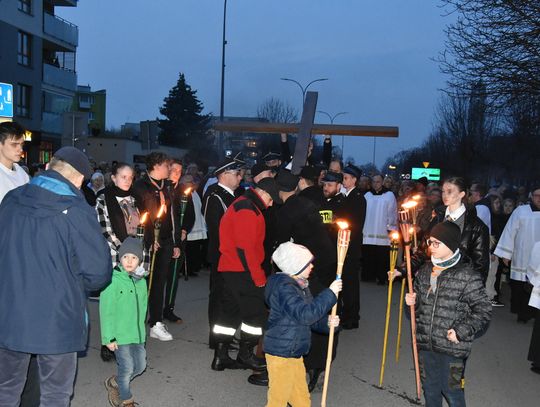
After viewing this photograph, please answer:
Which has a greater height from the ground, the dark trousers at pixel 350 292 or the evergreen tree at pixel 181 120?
the evergreen tree at pixel 181 120

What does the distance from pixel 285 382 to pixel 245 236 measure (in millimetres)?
1636

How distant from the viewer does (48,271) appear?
13.0 feet

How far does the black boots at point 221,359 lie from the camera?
6547mm

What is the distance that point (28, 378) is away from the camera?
4.89 m

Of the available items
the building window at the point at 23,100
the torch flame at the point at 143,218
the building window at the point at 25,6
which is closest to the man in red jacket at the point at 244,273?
the torch flame at the point at 143,218

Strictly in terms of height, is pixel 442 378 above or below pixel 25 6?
below

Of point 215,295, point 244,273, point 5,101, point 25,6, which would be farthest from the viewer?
point 25,6

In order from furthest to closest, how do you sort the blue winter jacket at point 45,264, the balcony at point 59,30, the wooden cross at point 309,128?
the balcony at point 59,30 < the wooden cross at point 309,128 < the blue winter jacket at point 45,264

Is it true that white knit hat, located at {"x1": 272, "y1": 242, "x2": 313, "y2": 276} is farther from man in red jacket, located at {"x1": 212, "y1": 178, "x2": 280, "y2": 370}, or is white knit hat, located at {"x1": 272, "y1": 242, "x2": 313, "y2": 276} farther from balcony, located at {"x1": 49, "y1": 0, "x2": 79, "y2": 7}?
balcony, located at {"x1": 49, "y1": 0, "x2": 79, "y2": 7}

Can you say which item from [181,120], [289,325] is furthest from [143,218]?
[181,120]

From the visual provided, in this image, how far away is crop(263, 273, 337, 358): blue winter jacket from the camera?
4559 mm

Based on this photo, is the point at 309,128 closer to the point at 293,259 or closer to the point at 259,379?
the point at 259,379

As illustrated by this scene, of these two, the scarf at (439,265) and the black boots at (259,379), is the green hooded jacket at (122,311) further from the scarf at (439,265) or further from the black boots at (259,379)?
the scarf at (439,265)

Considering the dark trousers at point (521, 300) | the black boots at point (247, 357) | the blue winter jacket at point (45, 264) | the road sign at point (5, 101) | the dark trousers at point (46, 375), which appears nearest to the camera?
the blue winter jacket at point (45, 264)
